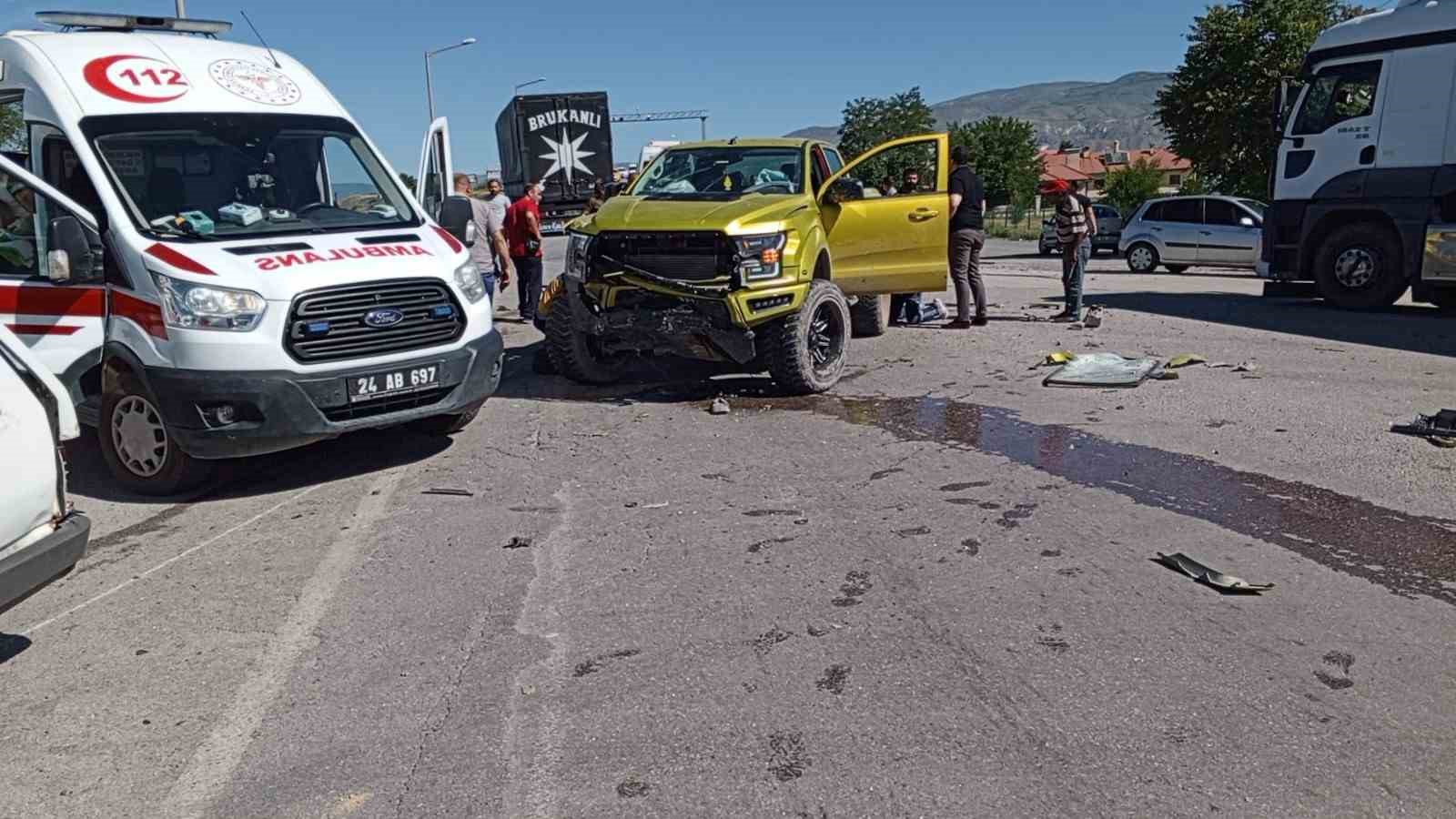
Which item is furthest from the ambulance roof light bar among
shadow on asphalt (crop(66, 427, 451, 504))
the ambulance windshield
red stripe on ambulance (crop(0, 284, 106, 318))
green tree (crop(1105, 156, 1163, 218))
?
green tree (crop(1105, 156, 1163, 218))

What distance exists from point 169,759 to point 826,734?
2038mm

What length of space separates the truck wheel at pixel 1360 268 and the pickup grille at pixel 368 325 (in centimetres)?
1163

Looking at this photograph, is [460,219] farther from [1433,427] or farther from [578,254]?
[1433,427]

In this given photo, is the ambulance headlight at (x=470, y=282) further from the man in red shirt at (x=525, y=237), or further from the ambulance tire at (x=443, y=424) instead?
the man in red shirt at (x=525, y=237)

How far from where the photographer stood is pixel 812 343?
898 centimetres

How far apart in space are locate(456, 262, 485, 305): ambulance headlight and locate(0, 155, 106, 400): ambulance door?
197 cm

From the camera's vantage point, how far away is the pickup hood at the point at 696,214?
27.1 feet

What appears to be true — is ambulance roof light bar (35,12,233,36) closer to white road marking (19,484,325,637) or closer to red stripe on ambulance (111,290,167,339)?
red stripe on ambulance (111,290,167,339)

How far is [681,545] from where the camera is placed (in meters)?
5.30

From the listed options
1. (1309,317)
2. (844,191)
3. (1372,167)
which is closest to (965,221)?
(844,191)

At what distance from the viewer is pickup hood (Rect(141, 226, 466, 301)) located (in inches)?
239

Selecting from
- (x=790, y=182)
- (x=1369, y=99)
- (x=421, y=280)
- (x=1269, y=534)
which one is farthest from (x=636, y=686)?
(x=1369, y=99)

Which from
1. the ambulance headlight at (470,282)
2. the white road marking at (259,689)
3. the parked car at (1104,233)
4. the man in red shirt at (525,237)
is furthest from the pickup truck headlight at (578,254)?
the parked car at (1104,233)

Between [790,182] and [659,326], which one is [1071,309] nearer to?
[790,182]
